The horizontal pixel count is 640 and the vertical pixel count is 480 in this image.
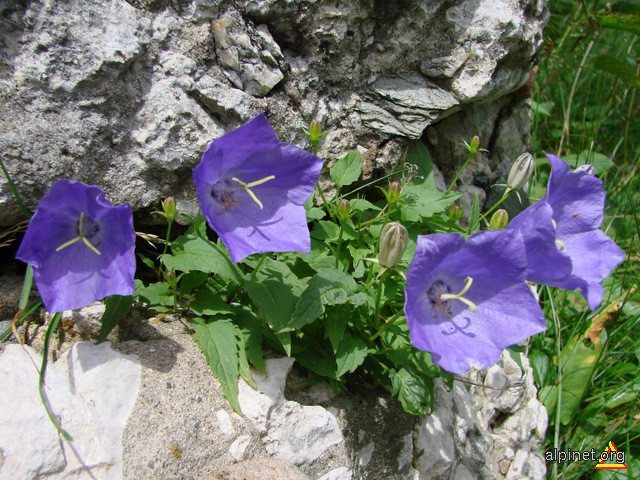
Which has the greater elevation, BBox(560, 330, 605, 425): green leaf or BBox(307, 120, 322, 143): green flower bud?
BBox(307, 120, 322, 143): green flower bud

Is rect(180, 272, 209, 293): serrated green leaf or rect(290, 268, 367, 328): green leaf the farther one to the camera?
rect(180, 272, 209, 293): serrated green leaf

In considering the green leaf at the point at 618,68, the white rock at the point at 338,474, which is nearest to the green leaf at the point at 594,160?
the green leaf at the point at 618,68

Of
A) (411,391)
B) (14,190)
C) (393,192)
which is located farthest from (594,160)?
(14,190)

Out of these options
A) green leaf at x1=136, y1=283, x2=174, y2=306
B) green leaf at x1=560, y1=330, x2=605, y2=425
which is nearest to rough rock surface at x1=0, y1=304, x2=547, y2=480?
green leaf at x1=136, y1=283, x2=174, y2=306

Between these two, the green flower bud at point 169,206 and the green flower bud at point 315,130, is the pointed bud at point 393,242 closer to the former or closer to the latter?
the green flower bud at point 315,130

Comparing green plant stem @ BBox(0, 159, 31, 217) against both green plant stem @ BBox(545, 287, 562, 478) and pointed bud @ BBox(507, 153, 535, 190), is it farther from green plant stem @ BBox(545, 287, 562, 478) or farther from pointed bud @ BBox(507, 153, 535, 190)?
green plant stem @ BBox(545, 287, 562, 478)

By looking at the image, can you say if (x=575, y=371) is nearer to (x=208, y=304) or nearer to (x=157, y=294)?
(x=208, y=304)

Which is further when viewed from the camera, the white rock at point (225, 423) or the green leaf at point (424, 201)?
the green leaf at point (424, 201)
